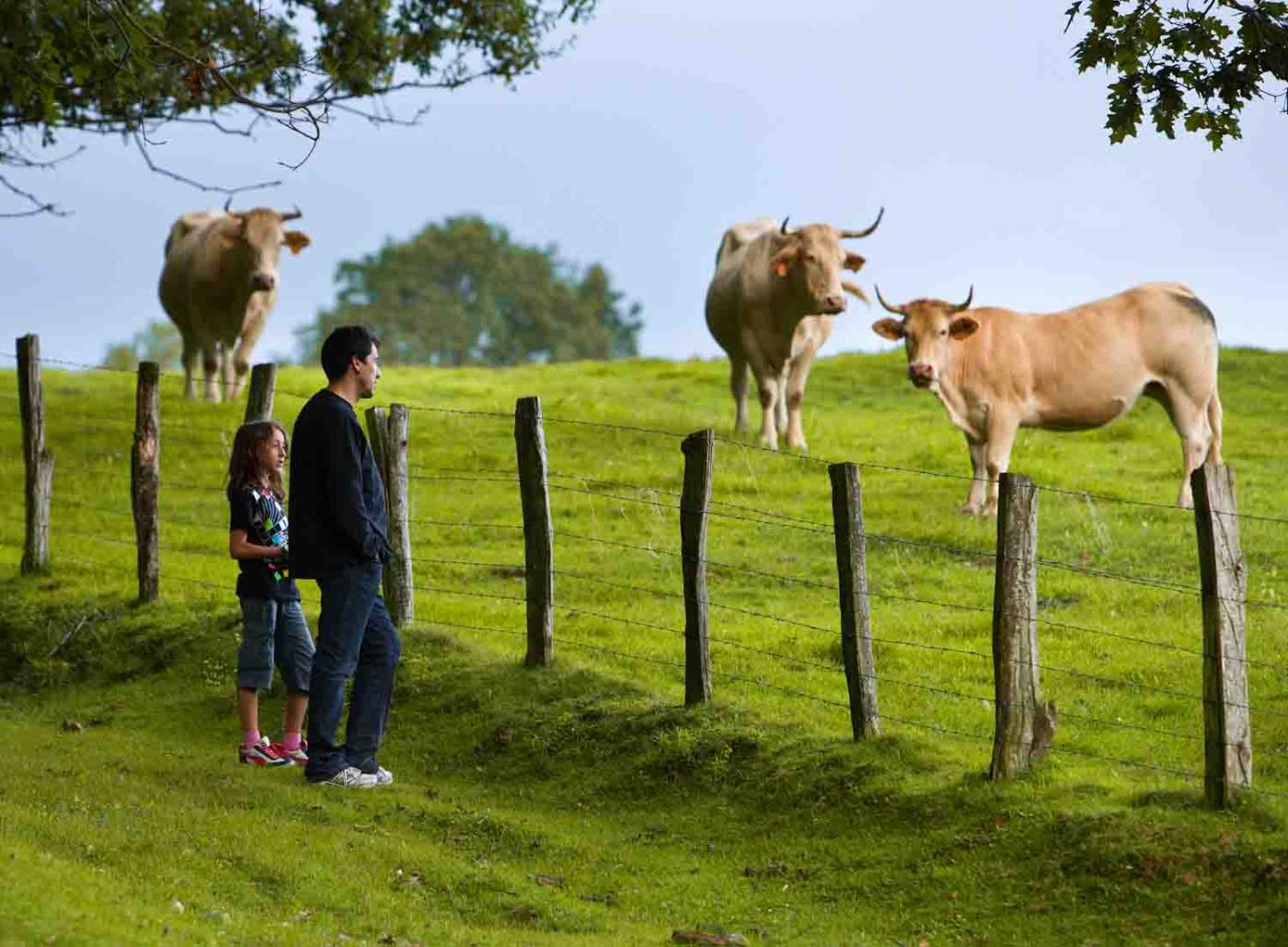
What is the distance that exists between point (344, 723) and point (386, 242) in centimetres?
7331

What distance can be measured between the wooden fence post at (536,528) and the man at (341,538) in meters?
2.06

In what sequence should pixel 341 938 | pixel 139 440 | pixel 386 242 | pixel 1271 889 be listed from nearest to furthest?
pixel 341 938
pixel 1271 889
pixel 139 440
pixel 386 242

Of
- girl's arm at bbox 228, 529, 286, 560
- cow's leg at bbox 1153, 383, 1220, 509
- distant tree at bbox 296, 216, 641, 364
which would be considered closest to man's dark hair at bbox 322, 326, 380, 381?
girl's arm at bbox 228, 529, 286, 560

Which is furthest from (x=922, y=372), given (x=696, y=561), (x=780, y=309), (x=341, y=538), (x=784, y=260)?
(x=341, y=538)

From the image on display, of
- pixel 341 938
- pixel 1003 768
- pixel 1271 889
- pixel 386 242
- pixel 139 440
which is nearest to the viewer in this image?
pixel 341 938

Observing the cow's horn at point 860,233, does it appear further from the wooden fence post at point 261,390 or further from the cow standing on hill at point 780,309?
the wooden fence post at point 261,390

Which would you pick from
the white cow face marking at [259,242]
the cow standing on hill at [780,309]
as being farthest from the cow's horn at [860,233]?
the white cow face marking at [259,242]

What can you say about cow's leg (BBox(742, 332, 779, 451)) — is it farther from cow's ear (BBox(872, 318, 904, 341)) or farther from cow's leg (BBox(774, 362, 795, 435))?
cow's ear (BBox(872, 318, 904, 341))

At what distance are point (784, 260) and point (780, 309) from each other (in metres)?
0.85

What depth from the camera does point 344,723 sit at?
1181 centimetres

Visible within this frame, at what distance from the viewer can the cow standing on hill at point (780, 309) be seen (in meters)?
20.6

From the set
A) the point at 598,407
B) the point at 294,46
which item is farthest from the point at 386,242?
the point at 294,46

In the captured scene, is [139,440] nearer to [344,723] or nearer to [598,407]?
[344,723]

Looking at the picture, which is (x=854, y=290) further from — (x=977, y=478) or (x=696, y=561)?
(x=696, y=561)
